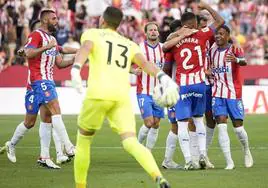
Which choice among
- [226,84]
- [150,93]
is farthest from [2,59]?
[226,84]

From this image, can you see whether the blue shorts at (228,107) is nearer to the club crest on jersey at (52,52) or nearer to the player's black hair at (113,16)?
the club crest on jersey at (52,52)

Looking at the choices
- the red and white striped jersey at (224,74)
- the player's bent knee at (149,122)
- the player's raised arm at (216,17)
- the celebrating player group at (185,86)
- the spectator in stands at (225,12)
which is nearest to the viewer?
the celebrating player group at (185,86)

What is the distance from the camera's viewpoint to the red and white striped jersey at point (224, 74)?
1574 cm

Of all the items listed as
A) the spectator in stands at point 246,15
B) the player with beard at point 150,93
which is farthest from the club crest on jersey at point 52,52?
the spectator in stands at point 246,15

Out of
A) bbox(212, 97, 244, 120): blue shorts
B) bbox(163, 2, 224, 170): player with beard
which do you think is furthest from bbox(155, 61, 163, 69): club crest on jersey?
bbox(163, 2, 224, 170): player with beard

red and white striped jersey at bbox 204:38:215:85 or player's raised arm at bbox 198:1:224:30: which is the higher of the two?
player's raised arm at bbox 198:1:224:30

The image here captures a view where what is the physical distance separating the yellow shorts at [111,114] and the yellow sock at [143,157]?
0.22 meters

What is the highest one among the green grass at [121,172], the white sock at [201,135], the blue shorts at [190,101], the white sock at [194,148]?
the blue shorts at [190,101]

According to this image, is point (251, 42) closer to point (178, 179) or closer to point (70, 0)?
point (70, 0)

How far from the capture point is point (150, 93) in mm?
16828

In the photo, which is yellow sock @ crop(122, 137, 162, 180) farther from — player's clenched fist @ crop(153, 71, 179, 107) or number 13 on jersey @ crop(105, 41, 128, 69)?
number 13 on jersey @ crop(105, 41, 128, 69)

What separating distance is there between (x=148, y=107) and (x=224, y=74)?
5.15ft

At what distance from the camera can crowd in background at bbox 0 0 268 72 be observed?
31.1 m

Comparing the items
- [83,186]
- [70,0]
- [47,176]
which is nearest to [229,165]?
[47,176]
